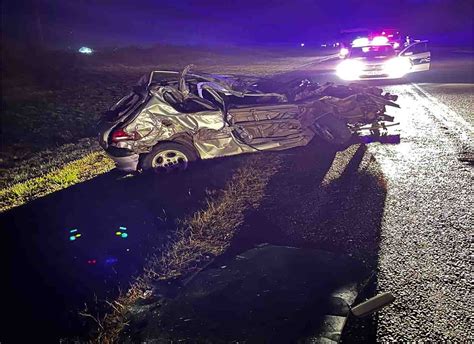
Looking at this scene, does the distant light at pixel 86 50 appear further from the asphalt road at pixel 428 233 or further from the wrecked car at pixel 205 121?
the asphalt road at pixel 428 233

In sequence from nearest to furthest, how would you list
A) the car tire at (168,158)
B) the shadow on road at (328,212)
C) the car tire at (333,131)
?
the shadow on road at (328,212) → the car tire at (168,158) → the car tire at (333,131)

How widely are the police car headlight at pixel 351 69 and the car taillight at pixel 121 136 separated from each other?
31.5 ft

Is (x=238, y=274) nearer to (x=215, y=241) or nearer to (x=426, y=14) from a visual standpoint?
(x=215, y=241)

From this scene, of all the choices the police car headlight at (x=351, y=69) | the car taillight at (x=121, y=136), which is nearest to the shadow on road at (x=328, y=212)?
the car taillight at (x=121, y=136)

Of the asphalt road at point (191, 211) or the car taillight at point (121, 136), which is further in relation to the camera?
the car taillight at point (121, 136)

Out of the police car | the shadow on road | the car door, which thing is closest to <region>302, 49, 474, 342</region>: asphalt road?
the shadow on road

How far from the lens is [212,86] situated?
6727 millimetres

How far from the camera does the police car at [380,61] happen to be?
1242 centimetres

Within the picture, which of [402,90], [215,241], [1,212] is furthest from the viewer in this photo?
[402,90]

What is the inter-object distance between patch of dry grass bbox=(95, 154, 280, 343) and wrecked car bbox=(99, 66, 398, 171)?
3.43 ft

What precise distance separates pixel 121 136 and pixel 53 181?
2236 millimetres

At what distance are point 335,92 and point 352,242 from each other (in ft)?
16.1

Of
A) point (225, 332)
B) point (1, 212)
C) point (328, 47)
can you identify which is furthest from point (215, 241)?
point (328, 47)

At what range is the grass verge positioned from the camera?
249 inches
